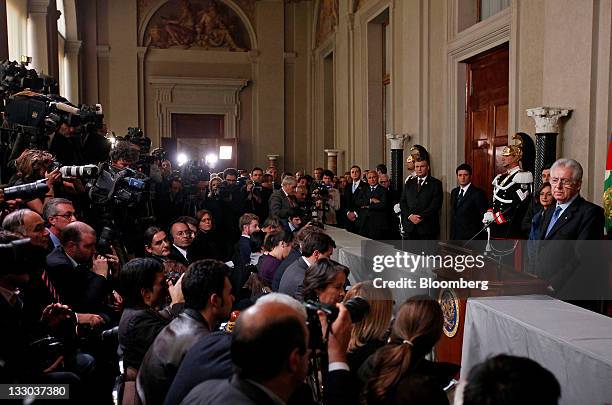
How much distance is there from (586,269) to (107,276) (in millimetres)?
3390

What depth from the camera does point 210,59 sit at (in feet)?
58.5

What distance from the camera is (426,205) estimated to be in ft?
26.6

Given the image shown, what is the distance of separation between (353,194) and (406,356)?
314 inches

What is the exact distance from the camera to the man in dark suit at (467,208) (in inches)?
287

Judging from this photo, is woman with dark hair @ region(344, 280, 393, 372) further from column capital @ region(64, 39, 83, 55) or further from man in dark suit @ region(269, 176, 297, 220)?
column capital @ region(64, 39, 83, 55)

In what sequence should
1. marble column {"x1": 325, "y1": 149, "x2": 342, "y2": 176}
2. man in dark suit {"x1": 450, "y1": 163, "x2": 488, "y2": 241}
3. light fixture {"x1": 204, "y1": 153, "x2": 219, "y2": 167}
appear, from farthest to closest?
light fixture {"x1": 204, "y1": 153, "x2": 219, "y2": 167}
marble column {"x1": 325, "y1": 149, "x2": 342, "y2": 176}
man in dark suit {"x1": 450, "y1": 163, "x2": 488, "y2": 241}

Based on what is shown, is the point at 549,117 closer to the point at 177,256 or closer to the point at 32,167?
the point at 177,256

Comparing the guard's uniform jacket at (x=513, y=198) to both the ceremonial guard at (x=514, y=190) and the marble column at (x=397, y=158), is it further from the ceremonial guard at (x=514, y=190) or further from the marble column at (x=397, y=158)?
the marble column at (x=397, y=158)

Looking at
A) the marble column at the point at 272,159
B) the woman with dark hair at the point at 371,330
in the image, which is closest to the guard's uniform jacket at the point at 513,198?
the woman with dark hair at the point at 371,330

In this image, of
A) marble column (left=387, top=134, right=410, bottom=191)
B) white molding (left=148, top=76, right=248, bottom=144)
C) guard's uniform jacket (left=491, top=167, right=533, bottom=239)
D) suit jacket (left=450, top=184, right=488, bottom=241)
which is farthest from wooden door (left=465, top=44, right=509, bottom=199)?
white molding (left=148, top=76, right=248, bottom=144)

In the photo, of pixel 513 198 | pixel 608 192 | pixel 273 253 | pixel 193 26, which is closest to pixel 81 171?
pixel 273 253

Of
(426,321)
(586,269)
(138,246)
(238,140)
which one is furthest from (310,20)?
(426,321)

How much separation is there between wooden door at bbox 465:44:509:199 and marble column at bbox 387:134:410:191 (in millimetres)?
1504

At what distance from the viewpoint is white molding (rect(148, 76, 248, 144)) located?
57.4 ft
